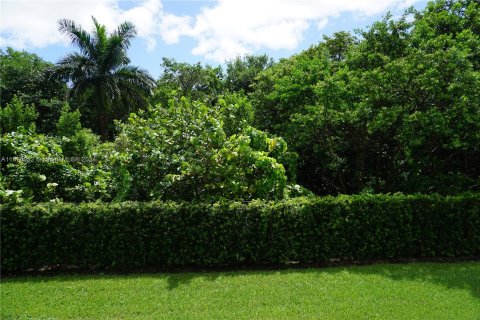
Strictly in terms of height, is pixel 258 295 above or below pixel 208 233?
below

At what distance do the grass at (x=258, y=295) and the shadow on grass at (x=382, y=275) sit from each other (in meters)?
0.01

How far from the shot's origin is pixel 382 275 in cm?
613

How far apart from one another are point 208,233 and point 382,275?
282cm

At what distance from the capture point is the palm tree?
1025 inches

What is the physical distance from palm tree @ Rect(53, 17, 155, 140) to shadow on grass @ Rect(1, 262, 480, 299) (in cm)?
2143

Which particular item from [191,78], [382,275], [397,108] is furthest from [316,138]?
[191,78]

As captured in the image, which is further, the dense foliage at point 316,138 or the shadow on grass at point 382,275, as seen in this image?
the dense foliage at point 316,138

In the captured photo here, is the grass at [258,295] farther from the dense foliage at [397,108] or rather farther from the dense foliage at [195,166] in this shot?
the dense foliage at [397,108]

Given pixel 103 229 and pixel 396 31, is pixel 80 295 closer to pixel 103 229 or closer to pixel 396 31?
pixel 103 229

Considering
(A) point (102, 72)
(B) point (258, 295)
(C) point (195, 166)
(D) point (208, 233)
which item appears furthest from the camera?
(A) point (102, 72)

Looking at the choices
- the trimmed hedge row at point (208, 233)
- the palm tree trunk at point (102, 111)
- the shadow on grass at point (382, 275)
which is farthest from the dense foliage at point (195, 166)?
the palm tree trunk at point (102, 111)

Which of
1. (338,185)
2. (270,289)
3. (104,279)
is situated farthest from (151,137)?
(338,185)

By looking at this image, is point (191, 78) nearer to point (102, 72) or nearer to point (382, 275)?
point (102, 72)

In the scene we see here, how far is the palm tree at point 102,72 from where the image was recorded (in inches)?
1025
